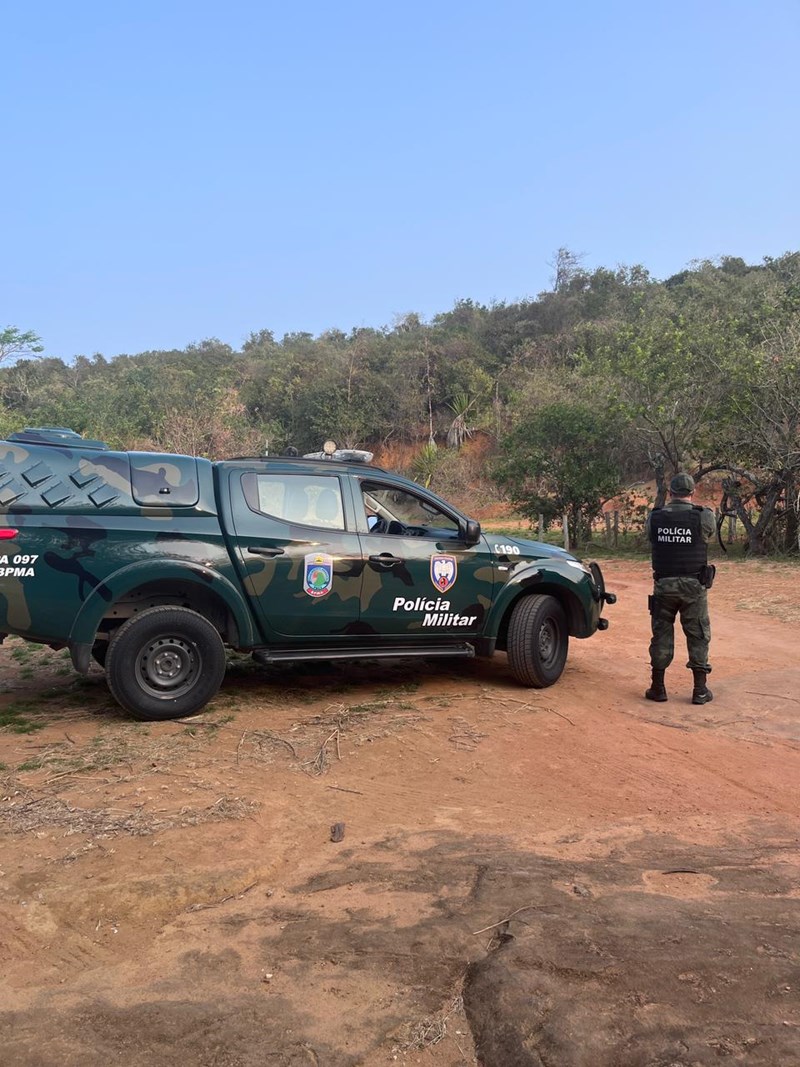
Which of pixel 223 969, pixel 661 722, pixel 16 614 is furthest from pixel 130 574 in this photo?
pixel 661 722

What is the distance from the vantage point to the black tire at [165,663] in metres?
5.51

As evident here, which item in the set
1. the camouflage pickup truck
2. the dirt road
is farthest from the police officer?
the camouflage pickup truck

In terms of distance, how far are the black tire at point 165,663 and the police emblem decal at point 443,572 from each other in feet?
5.85

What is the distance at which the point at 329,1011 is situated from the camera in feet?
8.59

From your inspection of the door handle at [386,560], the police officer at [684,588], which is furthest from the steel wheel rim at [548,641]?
the door handle at [386,560]

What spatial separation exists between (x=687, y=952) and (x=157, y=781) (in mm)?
2964

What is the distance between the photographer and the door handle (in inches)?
247

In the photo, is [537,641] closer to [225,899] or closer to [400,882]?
[400,882]

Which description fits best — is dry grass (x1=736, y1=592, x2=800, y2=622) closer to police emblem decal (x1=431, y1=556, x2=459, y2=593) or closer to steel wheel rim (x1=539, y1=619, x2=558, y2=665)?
steel wheel rim (x1=539, y1=619, x2=558, y2=665)

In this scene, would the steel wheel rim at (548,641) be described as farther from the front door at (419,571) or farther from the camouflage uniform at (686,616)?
the camouflage uniform at (686,616)

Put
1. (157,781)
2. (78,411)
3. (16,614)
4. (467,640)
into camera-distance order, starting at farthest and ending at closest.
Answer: (78,411), (467,640), (16,614), (157,781)

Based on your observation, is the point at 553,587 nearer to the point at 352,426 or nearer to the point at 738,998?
the point at 738,998

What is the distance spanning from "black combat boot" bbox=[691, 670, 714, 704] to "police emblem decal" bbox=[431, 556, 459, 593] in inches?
84.0

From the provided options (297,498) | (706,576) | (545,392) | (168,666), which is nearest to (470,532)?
(297,498)
